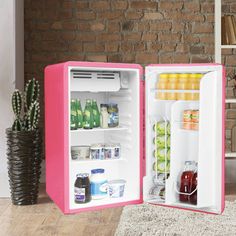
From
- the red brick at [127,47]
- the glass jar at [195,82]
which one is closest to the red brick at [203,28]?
the red brick at [127,47]

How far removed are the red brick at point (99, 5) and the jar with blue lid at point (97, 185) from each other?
1590mm

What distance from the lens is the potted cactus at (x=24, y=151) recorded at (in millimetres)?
3596

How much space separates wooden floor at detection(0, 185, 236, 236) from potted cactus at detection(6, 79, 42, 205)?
0.35ft

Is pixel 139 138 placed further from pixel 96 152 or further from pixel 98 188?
pixel 98 188

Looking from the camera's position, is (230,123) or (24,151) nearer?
(24,151)

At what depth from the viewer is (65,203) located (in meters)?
3.23

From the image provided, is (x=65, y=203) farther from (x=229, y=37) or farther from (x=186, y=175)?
(x=229, y=37)

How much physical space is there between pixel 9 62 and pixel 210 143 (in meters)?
1.61

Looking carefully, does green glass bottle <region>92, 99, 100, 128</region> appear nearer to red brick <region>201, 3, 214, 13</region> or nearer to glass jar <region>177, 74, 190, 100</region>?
glass jar <region>177, 74, 190, 100</region>

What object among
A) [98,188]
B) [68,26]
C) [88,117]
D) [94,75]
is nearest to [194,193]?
[98,188]

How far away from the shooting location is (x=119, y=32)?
441 centimetres

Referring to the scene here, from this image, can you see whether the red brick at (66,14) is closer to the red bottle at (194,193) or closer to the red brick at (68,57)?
the red brick at (68,57)

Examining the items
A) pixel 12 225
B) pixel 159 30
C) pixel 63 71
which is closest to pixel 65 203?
pixel 12 225

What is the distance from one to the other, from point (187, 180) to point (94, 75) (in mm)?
907
